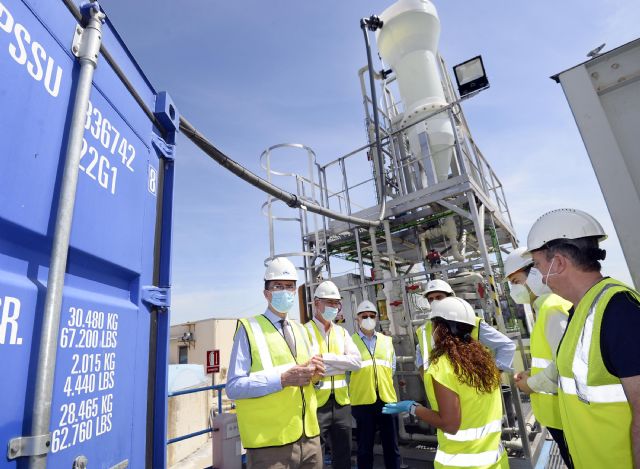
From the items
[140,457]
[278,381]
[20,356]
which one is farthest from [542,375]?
[20,356]

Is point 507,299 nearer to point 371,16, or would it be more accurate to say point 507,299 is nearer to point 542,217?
point 542,217

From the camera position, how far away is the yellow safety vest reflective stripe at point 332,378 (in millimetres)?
3943

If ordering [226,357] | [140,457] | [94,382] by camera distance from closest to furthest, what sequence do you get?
[94,382], [140,457], [226,357]

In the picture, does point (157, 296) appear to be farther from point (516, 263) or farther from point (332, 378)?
point (516, 263)

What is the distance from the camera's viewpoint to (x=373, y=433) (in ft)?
13.4

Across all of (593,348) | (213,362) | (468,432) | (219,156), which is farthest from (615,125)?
(213,362)

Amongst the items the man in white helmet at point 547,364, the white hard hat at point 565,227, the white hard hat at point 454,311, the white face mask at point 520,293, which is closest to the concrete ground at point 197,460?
the white face mask at point 520,293

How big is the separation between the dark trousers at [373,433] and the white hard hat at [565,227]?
315 cm

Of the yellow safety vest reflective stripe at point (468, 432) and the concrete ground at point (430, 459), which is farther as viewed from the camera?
the concrete ground at point (430, 459)

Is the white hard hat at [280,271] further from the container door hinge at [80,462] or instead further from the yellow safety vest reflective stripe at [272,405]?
the container door hinge at [80,462]

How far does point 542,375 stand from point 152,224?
2.56 meters

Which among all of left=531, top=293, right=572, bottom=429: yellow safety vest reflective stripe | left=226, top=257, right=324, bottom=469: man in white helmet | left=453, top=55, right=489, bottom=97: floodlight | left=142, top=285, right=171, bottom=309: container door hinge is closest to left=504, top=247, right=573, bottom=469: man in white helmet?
left=531, top=293, right=572, bottom=429: yellow safety vest reflective stripe

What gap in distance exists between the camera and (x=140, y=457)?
150 cm

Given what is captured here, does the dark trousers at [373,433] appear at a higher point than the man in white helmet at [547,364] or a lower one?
lower
